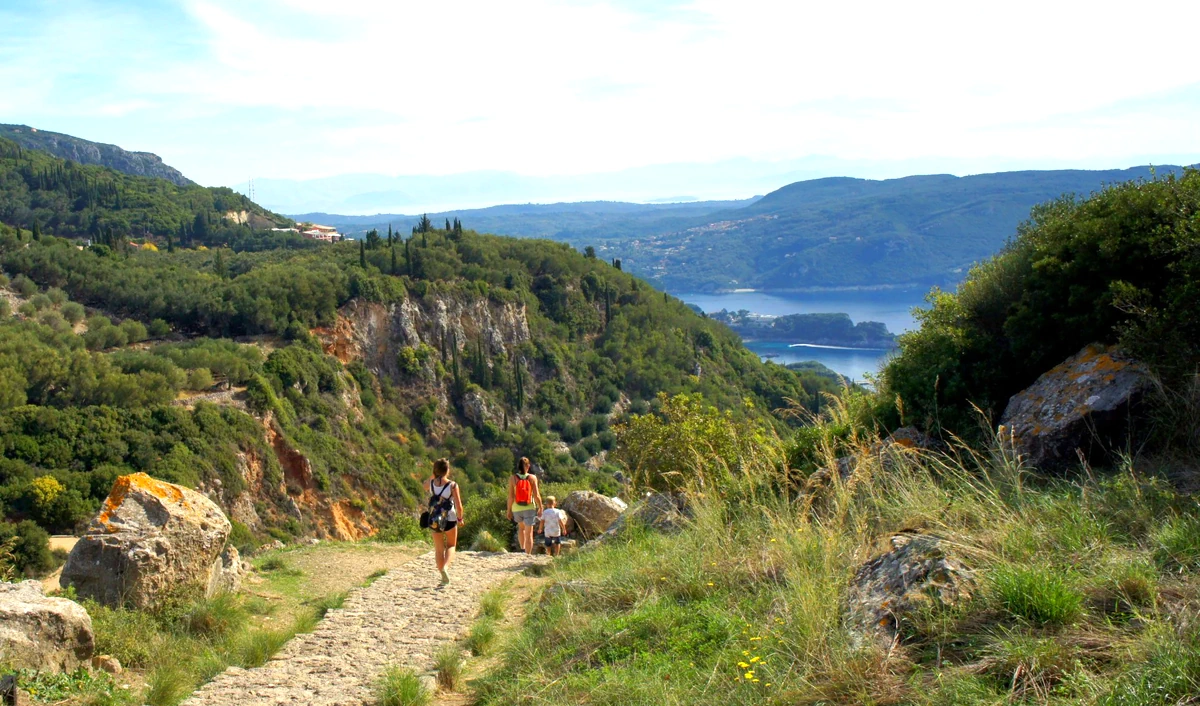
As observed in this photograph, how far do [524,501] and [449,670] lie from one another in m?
5.33

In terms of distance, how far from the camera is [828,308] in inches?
5881

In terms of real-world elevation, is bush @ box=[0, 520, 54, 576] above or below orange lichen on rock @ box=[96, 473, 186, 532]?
below

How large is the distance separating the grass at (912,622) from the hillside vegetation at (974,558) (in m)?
0.01

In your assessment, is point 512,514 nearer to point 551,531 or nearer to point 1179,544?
point 551,531

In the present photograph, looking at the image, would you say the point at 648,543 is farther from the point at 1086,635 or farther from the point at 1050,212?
the point at 1050,212

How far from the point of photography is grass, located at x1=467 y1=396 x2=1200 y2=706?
3012mm

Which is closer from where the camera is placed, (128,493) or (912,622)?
(912,622)

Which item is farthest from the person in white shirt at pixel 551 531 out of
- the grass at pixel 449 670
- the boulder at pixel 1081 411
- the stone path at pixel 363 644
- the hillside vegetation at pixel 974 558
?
the boulder at pixel 1081 411

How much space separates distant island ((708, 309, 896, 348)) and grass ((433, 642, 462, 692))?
331 feet

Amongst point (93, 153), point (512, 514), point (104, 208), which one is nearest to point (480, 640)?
point (512, 514)

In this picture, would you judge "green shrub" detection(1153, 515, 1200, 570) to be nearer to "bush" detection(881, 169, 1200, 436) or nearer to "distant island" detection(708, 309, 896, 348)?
"bush" detection(881, 169, 1200, 436)

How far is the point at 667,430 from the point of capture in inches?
577

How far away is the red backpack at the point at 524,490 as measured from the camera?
10312mm

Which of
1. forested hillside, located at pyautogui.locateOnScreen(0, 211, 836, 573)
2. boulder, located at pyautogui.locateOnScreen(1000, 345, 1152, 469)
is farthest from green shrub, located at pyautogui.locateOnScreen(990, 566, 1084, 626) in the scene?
forested hillside, located at pyautogui.locateOnScreen(0, 211, 836, 573)
